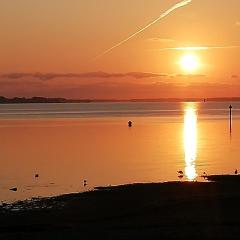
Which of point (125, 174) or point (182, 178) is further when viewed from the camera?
point (125, 174)

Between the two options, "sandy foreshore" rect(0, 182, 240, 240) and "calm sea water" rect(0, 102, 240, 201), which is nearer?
"sandy foreshore" rect(0, 182, 240, 240)

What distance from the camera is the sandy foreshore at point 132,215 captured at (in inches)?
689

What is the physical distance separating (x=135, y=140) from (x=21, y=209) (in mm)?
51750

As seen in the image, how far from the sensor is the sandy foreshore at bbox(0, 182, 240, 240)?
1750 centimetres

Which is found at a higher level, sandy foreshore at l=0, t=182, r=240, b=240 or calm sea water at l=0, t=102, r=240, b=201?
sandy foreshore at l=0, t=182, r=240, b=240

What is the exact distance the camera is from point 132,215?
21188mm

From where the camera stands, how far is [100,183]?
120 ft

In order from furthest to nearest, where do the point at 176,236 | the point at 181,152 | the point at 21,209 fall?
the point at 181,152 < the point at 21,209 < the point at 176,236

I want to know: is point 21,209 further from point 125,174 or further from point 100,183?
point 125,174

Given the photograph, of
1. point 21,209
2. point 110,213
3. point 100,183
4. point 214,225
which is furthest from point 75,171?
point 214,225

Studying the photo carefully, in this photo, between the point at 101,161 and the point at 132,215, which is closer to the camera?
the point at 132,215

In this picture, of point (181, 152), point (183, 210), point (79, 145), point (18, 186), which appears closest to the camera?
point (183, 210)

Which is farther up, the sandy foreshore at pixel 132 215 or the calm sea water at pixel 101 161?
the sandy foreshore at pixel 132 215

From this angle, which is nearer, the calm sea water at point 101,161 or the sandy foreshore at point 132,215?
the sandy foreshore at point 132,215
